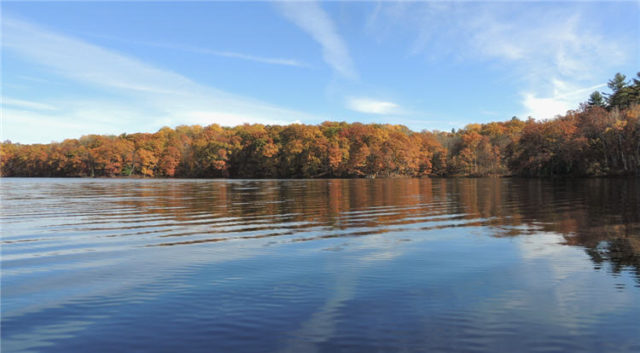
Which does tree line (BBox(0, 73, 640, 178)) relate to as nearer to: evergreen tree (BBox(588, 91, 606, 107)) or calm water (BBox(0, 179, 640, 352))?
evergreen tree (BBox(588, 91, 606, 107))

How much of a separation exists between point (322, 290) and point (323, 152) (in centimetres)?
11171

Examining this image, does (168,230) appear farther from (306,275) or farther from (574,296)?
(574,296)

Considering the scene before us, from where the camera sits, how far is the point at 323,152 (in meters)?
118

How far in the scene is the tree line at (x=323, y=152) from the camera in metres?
85.8

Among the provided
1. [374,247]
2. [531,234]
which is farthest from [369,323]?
[531,234]

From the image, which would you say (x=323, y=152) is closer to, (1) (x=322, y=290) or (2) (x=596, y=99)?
(2) (x=596, y=99)

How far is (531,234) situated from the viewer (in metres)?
12.5

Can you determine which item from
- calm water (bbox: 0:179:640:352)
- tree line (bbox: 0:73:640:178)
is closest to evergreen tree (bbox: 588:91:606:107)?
tree line (bbox: 0:73:640:178)

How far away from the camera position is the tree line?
85.8 metres

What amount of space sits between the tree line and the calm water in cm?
8131

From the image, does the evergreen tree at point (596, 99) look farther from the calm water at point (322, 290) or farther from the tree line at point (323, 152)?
the calm water at point (322, 290)

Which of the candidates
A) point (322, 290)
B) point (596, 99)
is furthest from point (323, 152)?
point (322, 290)

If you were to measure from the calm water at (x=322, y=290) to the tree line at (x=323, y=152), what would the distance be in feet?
267

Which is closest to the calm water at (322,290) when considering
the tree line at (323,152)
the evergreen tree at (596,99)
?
the tree line at (323,152)
